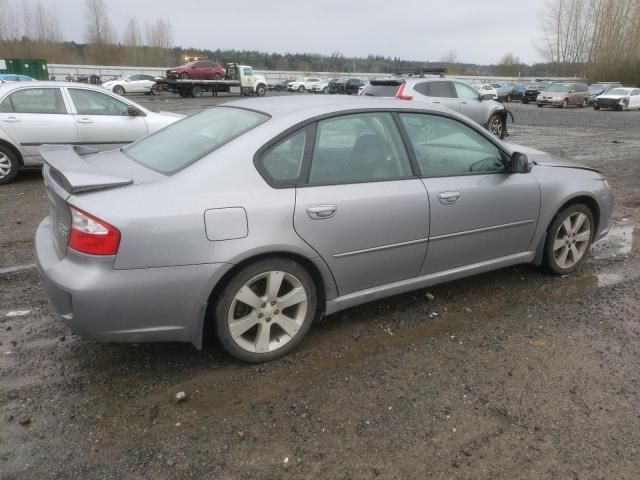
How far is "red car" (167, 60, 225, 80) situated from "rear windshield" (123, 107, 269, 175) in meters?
34.2

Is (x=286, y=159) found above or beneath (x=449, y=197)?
above

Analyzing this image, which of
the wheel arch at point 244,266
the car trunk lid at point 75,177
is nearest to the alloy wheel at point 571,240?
the wheel arch at point 244,266

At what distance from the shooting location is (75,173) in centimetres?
279

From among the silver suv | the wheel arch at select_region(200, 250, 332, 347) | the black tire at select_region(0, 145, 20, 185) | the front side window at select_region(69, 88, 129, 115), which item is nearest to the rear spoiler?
the wheel arch at select_region(200, 250, 332, 347)

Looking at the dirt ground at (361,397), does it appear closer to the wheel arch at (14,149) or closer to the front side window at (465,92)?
the wheel arch at (14,149)

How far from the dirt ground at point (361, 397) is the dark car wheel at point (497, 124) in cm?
1061

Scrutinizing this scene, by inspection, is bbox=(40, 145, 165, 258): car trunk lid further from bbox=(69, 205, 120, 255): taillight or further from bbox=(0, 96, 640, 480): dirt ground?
bbox=(0, 96, 640, 480): dirt ground

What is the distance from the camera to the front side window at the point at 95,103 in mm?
7980

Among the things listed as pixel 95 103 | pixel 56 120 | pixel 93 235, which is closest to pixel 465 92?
pixel 95 103

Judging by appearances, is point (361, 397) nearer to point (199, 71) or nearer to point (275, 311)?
point (275, 311)

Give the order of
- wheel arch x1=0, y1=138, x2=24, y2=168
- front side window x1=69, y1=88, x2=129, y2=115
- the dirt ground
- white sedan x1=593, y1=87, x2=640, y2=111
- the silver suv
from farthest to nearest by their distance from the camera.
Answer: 1. white sedan x1=593, y1=87, x2=640, y2=111
2. the silver suv
3. front side window x1=69, y1=88, x2=129, y2=115
4. wheel arch x1=0, y1=138, x2=24, y2=168
5. the dirt ground

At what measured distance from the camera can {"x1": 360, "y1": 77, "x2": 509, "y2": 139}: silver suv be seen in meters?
12.5

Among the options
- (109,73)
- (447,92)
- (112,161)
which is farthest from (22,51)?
(112,161)

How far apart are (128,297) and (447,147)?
2.40 m
